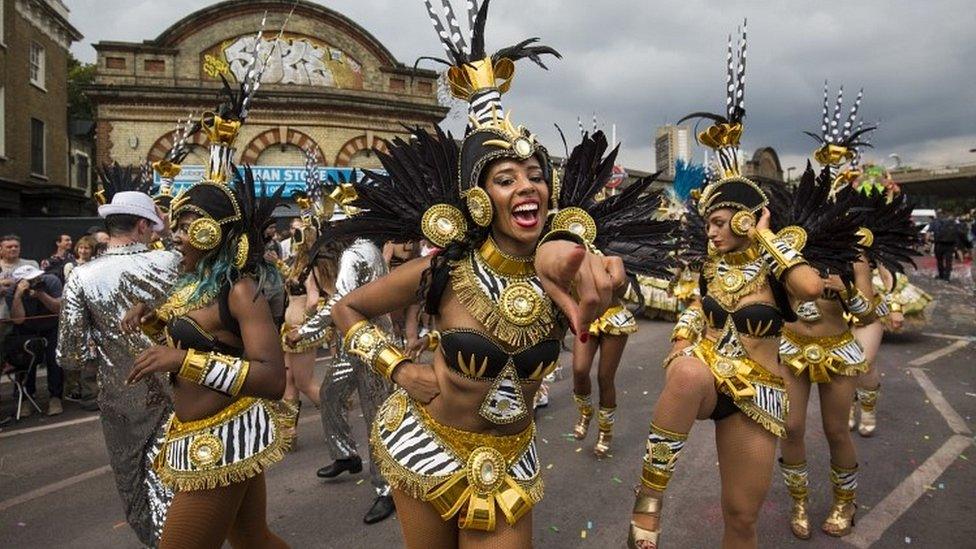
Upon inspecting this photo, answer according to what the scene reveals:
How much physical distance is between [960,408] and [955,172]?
4229cm

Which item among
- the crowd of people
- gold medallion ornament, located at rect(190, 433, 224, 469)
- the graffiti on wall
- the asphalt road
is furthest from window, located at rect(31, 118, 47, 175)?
gold medallion ornament, located at rect(190, 433, 224, 469)

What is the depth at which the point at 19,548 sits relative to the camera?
12.9ft

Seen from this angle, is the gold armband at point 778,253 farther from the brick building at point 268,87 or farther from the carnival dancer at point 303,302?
the brick building at point 268,87

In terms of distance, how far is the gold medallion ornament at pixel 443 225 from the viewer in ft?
7.73

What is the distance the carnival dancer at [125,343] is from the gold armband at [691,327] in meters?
3.05

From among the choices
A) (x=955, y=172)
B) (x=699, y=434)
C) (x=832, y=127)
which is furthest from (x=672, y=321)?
(x=955, y=172)

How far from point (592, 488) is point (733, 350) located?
191 centimetres

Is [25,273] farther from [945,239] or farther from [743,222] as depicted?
[945,239]

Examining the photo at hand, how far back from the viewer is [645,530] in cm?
264

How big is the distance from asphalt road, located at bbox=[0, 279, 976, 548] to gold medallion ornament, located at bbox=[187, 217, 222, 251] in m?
2.13

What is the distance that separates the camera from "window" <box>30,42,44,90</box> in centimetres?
2155

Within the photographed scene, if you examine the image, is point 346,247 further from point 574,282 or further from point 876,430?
point 876,430

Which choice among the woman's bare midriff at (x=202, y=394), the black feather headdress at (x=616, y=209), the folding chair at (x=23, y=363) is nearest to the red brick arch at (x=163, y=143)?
the folding chair at (x=23, y=363)

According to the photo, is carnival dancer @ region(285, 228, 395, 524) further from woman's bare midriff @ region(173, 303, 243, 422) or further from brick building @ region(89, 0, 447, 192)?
brick building @ region(89, 0, 447, 192)
